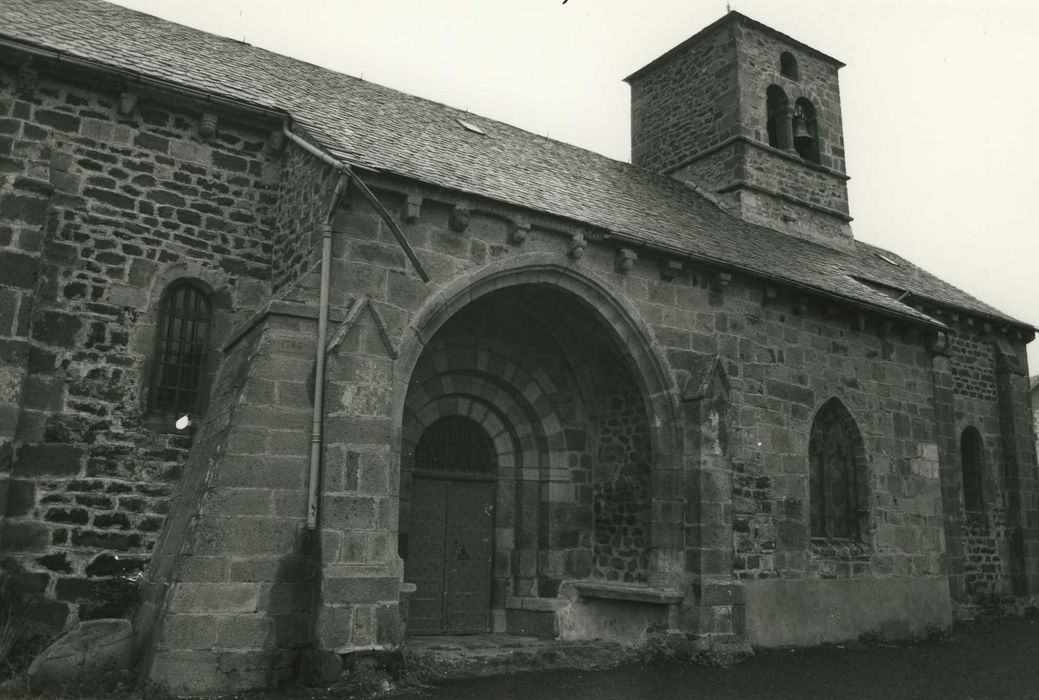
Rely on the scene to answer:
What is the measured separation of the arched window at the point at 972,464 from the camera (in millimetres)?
16656

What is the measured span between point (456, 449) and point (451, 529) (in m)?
1.00

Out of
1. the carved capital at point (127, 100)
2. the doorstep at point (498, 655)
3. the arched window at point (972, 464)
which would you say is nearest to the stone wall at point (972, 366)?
the arched window at point (972, 464)

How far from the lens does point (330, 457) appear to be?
7879mm

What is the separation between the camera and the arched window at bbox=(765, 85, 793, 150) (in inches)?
726

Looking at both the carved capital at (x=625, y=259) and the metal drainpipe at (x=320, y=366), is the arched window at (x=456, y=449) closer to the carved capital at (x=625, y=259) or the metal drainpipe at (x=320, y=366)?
the carved capital at (x=625, y=259)

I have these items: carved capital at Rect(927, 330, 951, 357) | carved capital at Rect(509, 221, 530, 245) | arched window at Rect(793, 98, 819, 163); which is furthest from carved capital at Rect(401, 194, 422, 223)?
arched window at Rect(793, 98, 819, 163)

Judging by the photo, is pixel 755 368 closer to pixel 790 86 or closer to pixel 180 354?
pixel 180 354

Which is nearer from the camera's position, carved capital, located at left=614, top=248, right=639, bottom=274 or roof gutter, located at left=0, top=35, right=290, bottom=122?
roof gutter, located at left=0, top=35, right=290, bottom=122

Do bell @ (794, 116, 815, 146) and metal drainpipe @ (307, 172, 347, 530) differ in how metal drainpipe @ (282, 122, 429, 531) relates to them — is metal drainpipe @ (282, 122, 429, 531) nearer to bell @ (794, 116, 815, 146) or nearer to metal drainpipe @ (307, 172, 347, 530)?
metal drainpipe @ (307, 172, 347, 530)

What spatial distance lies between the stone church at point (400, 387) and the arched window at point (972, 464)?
951 mm

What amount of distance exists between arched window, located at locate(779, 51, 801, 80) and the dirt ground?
12303mm

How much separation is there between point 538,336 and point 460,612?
3.63 meters

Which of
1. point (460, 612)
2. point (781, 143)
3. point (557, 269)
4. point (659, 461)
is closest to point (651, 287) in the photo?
point (557, 269)

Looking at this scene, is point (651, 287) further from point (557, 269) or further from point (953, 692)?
point (953, 692)
